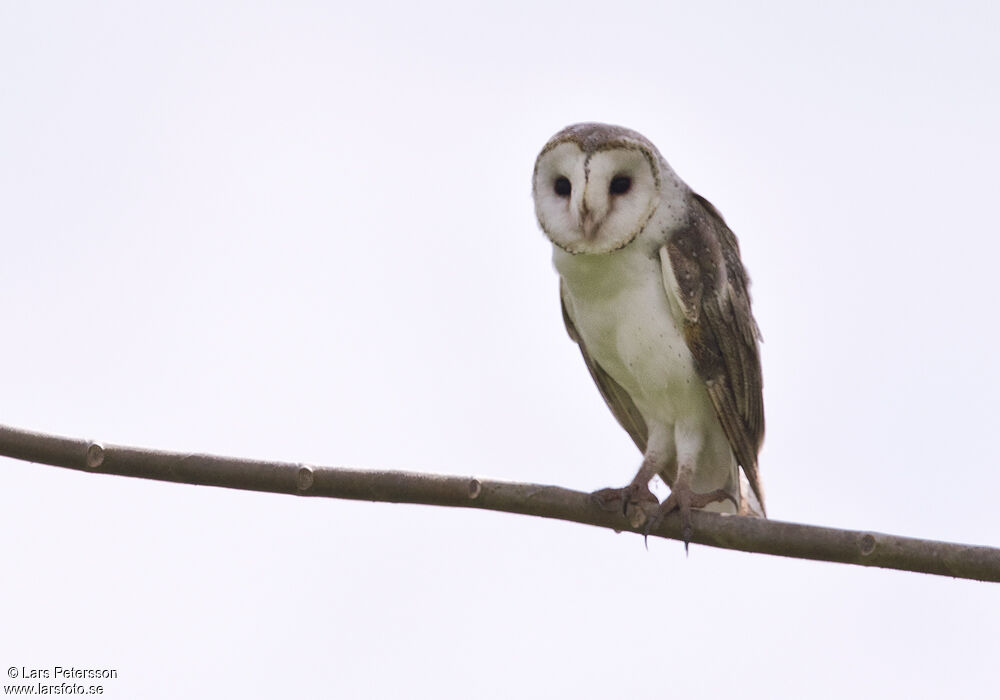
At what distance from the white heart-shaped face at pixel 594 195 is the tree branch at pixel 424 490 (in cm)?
136

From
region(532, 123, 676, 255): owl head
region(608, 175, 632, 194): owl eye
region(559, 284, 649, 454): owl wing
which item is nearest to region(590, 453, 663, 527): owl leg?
region(559, 284, 649, 454): owl wing

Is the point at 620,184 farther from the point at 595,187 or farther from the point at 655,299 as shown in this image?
the point at 655,299

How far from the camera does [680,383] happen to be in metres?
5.33

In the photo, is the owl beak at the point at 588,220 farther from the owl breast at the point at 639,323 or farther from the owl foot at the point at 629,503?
the owl foot at the point at 629,503

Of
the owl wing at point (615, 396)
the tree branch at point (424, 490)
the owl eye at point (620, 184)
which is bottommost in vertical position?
the tree branch at point (424, 490)

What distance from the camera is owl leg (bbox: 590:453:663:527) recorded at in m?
4.91

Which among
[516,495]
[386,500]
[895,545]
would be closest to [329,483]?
[386,500]

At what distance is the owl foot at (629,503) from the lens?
4.91 metres

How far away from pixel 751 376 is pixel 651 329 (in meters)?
0.56

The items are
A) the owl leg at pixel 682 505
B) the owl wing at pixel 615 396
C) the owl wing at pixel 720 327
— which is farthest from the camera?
the owl wing at pixel 615 396

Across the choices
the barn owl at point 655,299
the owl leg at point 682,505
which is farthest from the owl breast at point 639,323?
the owl leg at point 682,505

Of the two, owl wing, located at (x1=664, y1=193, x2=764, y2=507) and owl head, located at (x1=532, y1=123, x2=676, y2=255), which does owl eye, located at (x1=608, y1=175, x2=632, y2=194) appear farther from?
owl wing, located at (x1=664, y1=193, x2=764, y2=507)

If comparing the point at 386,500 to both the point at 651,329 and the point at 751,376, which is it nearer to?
the point at 651,329

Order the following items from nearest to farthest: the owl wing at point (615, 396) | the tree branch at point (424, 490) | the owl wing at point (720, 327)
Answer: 1. the tree branch at point (424, 490)
2. the owl wing at point (720, 327)
3. the owl wing at point (615, 396)
